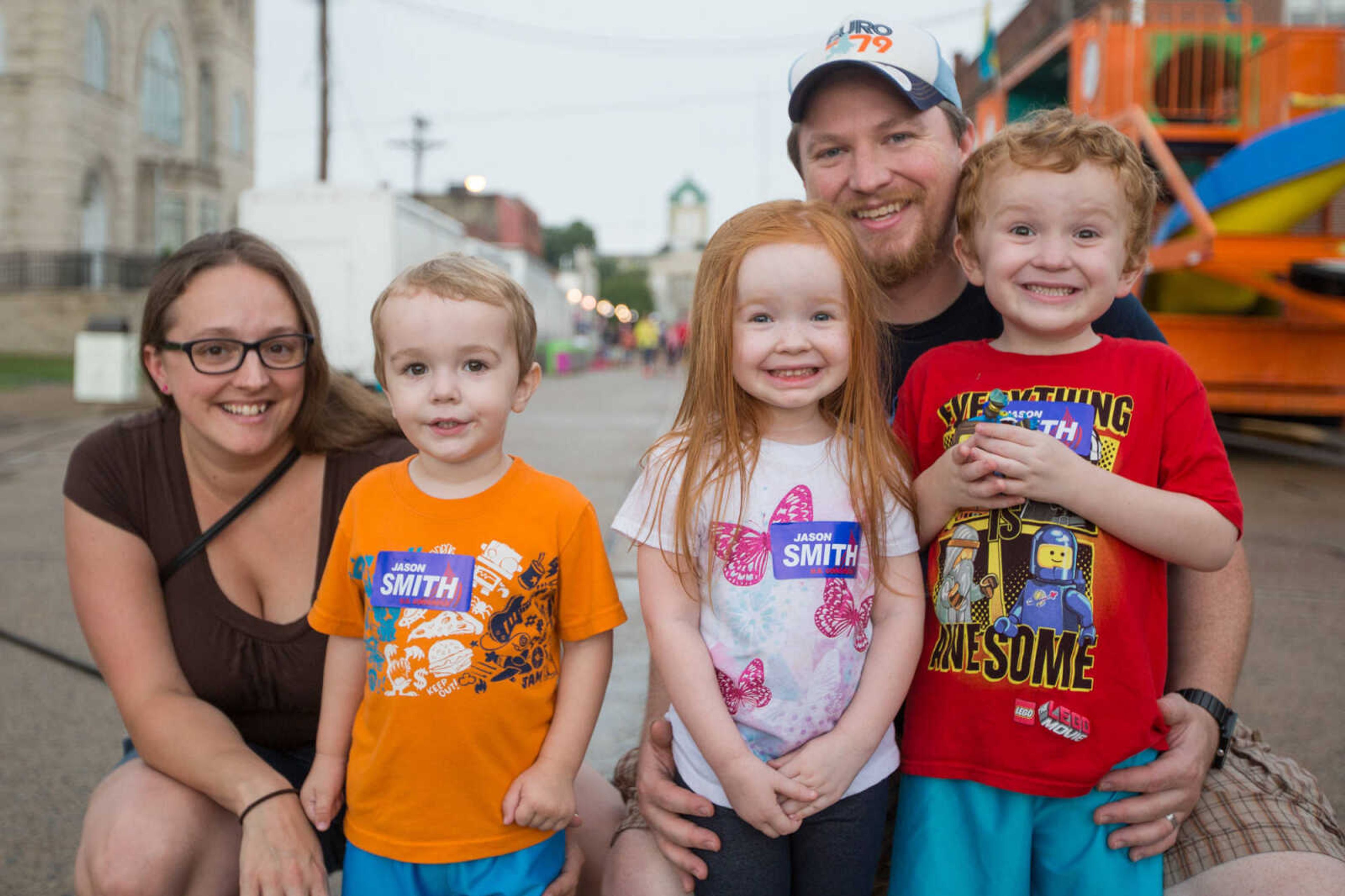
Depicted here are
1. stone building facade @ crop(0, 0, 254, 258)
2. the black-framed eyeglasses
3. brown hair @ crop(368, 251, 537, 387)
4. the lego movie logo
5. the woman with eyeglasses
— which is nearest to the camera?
the lego movie logo

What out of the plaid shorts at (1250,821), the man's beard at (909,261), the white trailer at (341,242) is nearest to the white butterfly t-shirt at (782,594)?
the plaid shorts at (1250,821)

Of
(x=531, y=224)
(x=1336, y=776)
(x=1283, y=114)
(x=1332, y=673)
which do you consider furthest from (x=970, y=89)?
(x=531, y=224)

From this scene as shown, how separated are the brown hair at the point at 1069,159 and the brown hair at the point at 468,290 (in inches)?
35.3

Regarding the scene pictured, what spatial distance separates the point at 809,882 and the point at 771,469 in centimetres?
74

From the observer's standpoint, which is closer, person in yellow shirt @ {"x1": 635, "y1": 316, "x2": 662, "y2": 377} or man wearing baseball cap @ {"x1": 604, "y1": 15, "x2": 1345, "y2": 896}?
man wearing baseball cap @ {"x1": 604, "y1": 15, "x2": 1345, "y2": 896}

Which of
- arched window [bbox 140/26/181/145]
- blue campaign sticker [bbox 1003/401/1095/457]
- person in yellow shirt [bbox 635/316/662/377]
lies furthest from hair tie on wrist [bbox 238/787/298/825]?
arched window [bbox 140/26/181/145]

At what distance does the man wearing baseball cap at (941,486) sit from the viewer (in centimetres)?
175

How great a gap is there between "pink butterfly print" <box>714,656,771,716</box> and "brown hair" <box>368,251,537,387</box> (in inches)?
27.6

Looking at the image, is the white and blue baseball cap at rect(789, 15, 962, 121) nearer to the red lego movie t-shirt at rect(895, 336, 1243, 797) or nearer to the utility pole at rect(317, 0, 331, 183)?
the red lego movie t-shirt at rect(895, 336, 1243, 797)

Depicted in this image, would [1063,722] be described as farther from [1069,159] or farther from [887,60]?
[887,60]

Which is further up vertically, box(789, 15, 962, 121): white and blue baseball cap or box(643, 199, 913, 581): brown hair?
box(789, 15, 962, 121): white and blue baseball cap

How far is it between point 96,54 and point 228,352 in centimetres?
3144

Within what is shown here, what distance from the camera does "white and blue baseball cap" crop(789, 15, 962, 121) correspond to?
2363mm

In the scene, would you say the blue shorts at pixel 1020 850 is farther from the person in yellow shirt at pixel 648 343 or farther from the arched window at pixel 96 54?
the arched window at pixel 96 54
